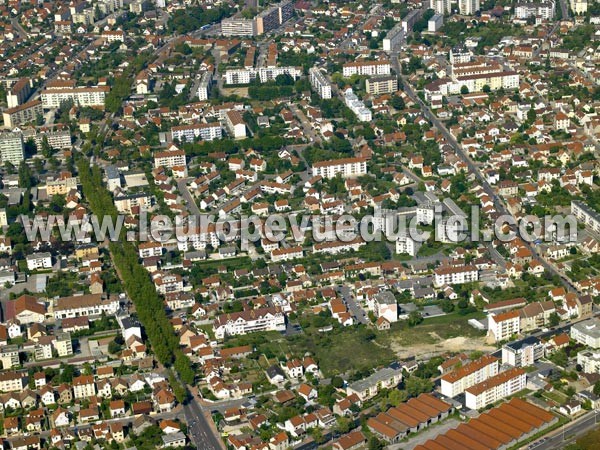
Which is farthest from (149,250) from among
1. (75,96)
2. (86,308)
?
(75,96)

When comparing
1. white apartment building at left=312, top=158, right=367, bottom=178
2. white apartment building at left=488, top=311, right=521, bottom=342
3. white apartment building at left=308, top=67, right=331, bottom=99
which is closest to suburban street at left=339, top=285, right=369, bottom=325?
white apartment building at left=488, top=311, right=521, bottom=342

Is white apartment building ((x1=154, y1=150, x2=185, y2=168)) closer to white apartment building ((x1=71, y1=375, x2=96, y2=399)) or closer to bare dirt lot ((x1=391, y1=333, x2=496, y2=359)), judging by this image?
bare dirt lot ((x1=391, y1=333, x2=496, y2=359))

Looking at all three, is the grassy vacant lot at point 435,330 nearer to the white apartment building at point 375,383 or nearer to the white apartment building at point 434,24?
the white apartment building at point 375,383

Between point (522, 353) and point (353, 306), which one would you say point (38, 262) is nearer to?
point (353, 306)

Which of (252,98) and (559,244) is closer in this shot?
(559,244)

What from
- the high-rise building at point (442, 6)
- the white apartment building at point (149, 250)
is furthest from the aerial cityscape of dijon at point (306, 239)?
the high-rise building at point (442, 6)

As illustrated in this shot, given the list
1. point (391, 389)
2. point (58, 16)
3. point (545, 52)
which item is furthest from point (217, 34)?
point (391, 389)

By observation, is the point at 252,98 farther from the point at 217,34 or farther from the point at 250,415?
the point at 250,415

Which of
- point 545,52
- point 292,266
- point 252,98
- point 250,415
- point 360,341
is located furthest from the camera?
point 545,52
